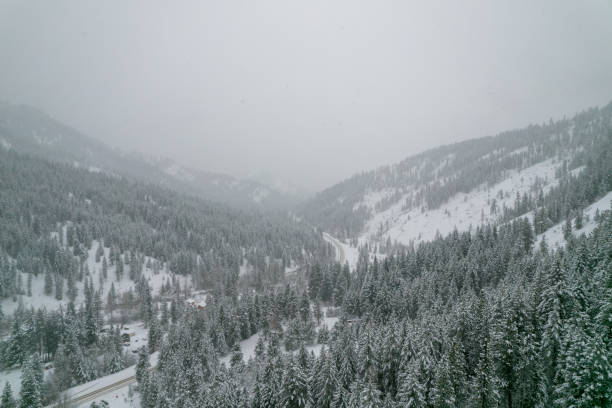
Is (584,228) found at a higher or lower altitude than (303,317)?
higher

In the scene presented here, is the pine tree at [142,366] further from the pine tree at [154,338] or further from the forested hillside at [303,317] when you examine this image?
the pine tree at [154,338]

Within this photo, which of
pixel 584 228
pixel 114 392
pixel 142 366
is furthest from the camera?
pixel 584 228

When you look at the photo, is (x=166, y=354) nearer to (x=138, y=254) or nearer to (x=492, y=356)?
(x=492, y=356)

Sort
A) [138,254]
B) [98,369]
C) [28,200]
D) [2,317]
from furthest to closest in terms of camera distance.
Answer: [28,200] < [138,254] < [2,317] < [98,369]

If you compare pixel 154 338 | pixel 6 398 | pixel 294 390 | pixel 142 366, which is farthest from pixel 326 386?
pixel 154 338

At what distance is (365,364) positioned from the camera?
4403 cm

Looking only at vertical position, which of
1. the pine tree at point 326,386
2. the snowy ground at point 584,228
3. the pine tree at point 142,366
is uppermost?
the snowy ground at point 584,228

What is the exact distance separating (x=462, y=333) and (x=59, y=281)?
159m

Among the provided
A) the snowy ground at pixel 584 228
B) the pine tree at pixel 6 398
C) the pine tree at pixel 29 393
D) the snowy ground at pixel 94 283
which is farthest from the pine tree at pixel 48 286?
the snowy ground at pixel 584 228

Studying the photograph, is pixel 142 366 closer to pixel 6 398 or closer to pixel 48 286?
pixel 6 398

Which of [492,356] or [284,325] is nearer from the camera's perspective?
[492,356]

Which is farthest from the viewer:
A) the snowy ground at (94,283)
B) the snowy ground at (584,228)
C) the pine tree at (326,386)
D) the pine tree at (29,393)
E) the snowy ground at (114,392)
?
the snowy ground at (94,283)

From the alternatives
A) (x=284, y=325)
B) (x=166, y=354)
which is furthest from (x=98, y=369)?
(x=284, y=325)

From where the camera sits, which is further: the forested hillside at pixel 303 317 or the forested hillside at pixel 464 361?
the forested hillside at pixel 303 317
